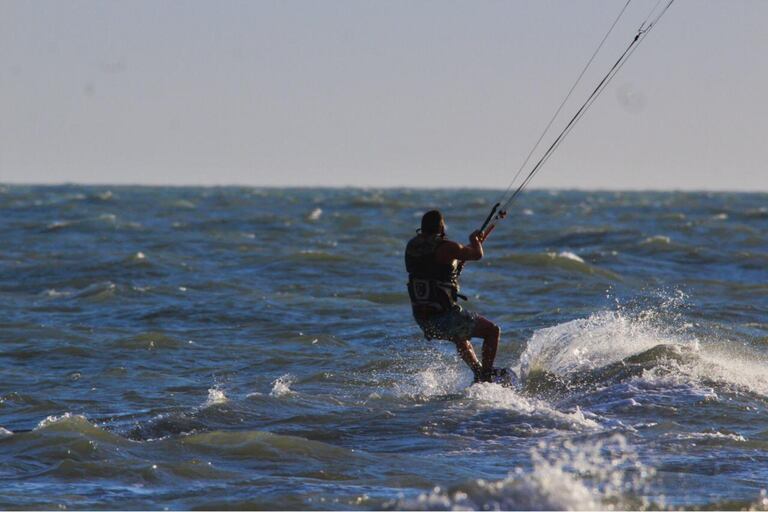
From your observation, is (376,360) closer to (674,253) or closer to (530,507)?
(530,507)

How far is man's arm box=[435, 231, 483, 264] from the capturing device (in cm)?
1156

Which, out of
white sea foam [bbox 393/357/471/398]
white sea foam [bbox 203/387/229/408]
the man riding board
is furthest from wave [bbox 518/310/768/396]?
white sea foam [bbox 203/387/229/408]

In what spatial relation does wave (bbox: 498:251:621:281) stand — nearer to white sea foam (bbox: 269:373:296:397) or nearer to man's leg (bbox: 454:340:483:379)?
white sea foam (bbox: 269:373:296:397)

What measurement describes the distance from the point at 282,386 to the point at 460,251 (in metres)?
2.43

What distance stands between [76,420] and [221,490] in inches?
93.2

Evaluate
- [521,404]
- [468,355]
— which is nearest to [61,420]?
[468,355]

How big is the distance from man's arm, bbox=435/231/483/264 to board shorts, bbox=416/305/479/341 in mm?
521

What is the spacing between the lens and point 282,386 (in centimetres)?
1288

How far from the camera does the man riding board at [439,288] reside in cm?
1181

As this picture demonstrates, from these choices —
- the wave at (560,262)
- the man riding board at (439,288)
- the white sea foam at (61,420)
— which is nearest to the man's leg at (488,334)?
the man riding board at (439,288)

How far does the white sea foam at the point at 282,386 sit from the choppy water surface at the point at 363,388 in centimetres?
4

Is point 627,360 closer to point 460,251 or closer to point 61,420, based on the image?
point 460,251

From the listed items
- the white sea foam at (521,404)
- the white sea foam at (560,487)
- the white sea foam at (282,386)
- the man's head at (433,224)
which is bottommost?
the white sea foam at (282,386)

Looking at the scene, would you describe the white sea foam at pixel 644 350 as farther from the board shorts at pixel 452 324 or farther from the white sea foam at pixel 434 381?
the board shorts at pixel 452 324
